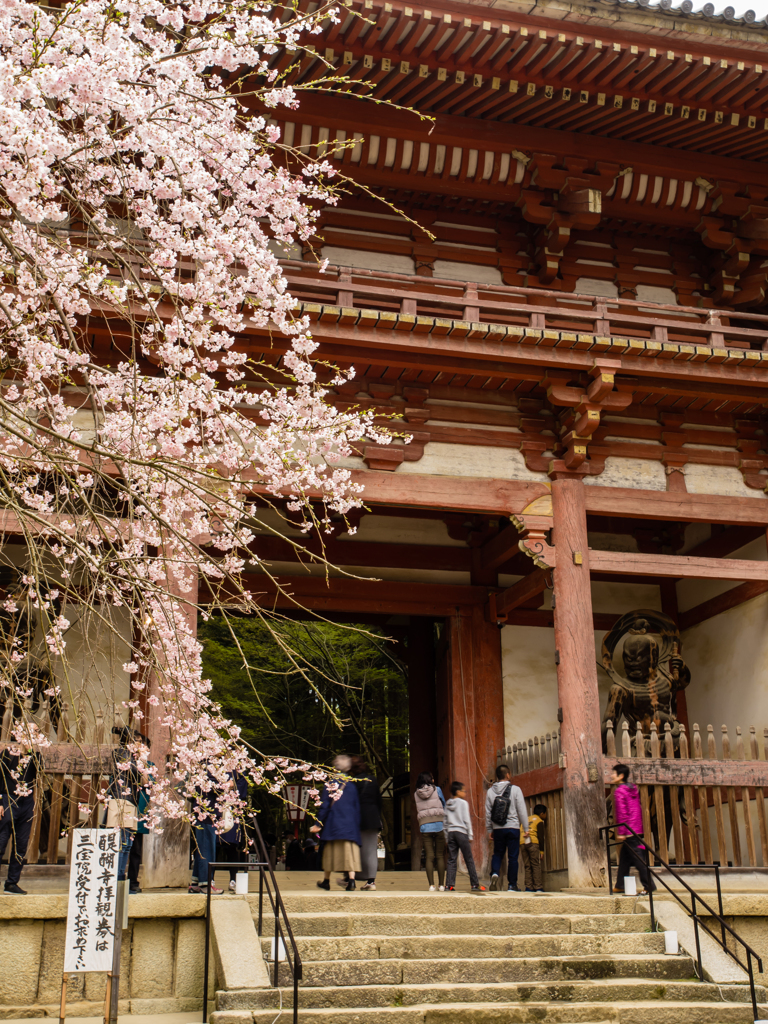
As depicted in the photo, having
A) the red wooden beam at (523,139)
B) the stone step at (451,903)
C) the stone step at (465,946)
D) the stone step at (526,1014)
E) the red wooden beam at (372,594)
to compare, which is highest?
the red wooden beam at (523,139)

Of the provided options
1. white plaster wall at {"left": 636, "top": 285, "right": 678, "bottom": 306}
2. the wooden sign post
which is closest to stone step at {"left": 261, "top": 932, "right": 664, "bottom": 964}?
the wooden sign post

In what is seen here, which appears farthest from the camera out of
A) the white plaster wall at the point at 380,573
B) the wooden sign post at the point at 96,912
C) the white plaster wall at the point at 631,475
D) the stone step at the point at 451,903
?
the white plaster wall at the point at 380,573

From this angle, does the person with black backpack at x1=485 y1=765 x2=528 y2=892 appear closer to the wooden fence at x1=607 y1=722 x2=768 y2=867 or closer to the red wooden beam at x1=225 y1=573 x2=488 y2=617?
the wooden fence at x1=607 y1=722 x2=768 y2=867

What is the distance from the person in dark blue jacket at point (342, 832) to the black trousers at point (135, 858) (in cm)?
151

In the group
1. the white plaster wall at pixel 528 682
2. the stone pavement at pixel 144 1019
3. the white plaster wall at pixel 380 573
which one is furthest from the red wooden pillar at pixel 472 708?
the stone pavement at pixel 144 1019

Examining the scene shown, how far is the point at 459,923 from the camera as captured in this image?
24.2ft

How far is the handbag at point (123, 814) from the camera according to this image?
22.8ft

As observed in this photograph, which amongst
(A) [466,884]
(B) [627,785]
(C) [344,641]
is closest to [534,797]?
(A) [466,884]

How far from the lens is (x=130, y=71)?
490cm

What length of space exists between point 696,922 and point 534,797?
11.1 feet

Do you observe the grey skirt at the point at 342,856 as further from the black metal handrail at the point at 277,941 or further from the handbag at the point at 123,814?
the handbag at the point at 123,814

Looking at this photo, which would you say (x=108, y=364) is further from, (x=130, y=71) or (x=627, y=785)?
(x=627, y=785)

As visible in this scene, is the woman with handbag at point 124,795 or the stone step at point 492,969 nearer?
the stone step at point 492,969

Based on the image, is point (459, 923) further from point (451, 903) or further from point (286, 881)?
point (286, 881)
